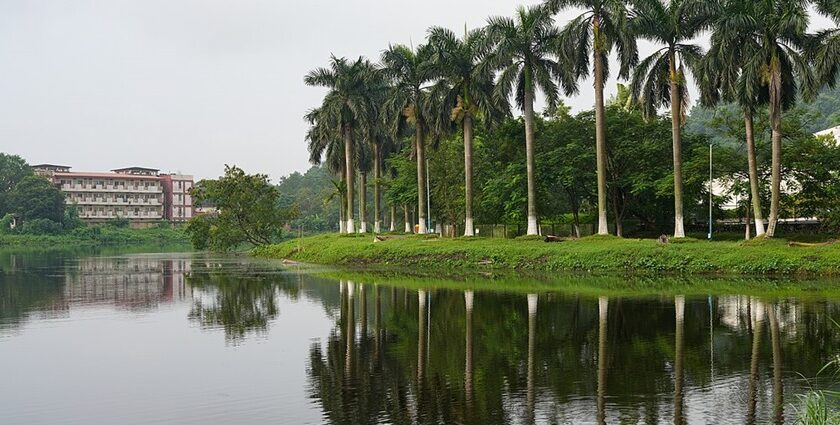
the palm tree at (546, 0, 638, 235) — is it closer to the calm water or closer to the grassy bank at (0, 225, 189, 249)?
the calm water

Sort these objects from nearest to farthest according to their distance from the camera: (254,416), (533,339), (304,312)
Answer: (254,416), (533,339), (304,312)

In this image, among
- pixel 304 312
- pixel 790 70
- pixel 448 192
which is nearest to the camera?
pixel 304 312

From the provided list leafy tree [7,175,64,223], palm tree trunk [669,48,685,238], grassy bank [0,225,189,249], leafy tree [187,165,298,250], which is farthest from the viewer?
leafy tree [7,175,64,223]

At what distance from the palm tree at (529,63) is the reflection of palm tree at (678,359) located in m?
24.8

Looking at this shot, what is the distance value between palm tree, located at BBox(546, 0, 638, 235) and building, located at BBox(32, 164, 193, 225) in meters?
117

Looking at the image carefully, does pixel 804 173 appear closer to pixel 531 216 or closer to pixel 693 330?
pixel 531 216

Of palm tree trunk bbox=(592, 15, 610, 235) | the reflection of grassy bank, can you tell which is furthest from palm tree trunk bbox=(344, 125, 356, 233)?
palm tree trunk bbox=(592, 15, 610, 235)

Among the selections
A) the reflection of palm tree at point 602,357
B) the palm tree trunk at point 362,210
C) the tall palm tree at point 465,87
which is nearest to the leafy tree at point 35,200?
the palm tree trunk at point 362,210

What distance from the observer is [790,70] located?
139ft

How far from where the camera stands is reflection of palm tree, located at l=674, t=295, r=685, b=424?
12.7m

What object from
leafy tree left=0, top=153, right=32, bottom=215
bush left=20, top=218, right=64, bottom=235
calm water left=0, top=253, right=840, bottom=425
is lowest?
calm water left=0, top=253, right=840, bottom=425

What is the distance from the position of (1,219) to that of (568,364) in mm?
141125

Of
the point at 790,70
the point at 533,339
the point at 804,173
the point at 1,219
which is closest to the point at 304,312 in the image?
the point at 533,339

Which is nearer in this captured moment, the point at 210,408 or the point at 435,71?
the point at 210,408
